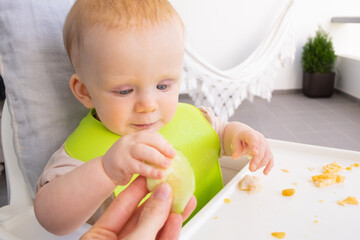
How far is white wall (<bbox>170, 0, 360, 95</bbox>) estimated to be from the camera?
3.60 m

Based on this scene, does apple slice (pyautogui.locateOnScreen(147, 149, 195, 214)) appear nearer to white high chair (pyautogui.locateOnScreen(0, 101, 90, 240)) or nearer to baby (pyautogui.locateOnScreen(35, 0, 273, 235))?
baby (pyautogui.locateOnScreen(35, 0, 273, 235))

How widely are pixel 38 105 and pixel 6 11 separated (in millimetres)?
225

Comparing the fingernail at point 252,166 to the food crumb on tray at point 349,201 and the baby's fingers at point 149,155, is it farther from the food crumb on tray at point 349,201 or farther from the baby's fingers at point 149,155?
the baby's fingers at point 149,155

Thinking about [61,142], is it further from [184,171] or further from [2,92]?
[2,92]

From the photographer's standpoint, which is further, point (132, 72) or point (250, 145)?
point (250, 145)

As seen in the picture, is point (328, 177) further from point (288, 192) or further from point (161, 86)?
point (161, 86)

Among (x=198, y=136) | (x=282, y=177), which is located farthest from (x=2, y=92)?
(x=282, y=177)

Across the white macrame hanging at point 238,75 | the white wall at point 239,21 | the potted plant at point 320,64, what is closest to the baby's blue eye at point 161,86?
the white macrame hanging at point 238,75

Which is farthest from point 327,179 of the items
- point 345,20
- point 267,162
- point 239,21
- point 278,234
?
point 345,20

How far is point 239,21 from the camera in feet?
12.1

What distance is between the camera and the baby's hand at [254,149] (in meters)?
0.73

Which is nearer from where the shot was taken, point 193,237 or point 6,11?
point 193,237

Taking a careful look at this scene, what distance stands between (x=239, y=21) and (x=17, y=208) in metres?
3.42

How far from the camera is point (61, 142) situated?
79 centimetres
